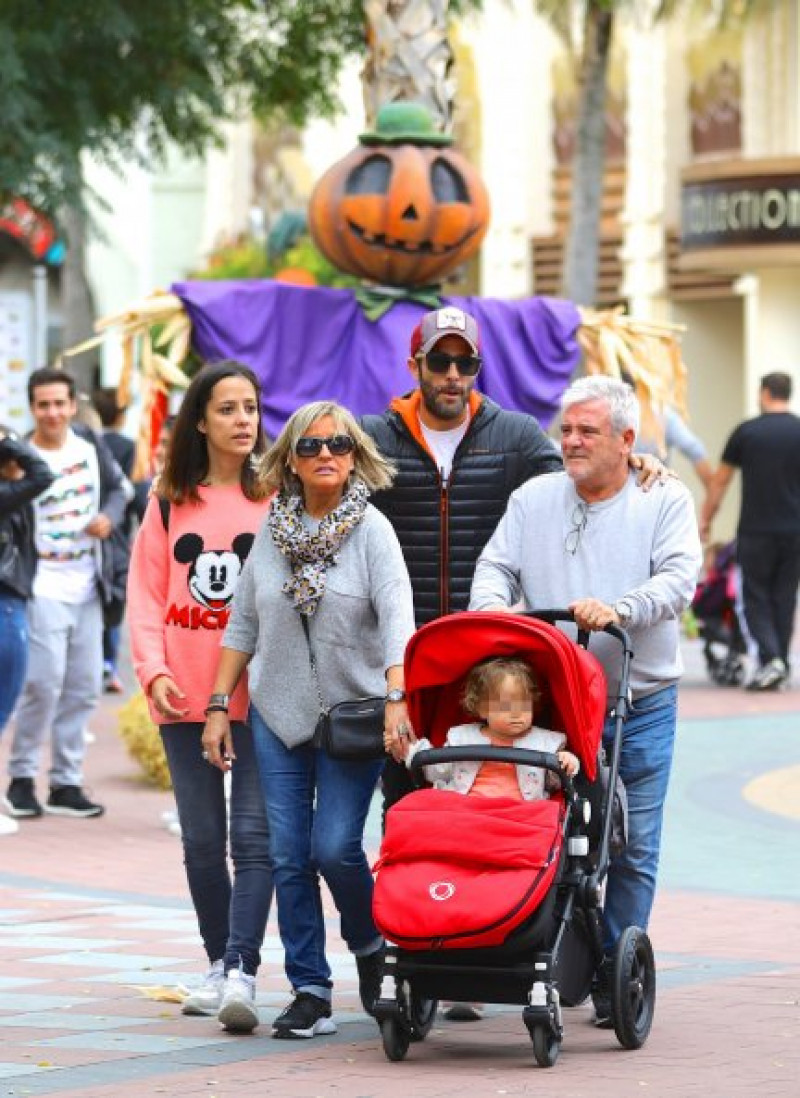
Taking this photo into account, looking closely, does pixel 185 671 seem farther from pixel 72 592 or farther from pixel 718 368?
pixel 718 368

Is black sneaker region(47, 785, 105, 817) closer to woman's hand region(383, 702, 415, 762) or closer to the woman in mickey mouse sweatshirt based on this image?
the woman in mickey mouse sweatshirt

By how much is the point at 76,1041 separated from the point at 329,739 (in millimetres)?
1045

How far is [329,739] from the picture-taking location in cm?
791

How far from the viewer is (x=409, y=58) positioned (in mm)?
15805

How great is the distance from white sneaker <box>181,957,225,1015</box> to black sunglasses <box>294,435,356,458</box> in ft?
4.87

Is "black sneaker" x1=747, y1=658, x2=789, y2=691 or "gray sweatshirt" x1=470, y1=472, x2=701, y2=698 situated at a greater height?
"gray sweatshirt" x1=470, y1=472, x2=701, y2=698

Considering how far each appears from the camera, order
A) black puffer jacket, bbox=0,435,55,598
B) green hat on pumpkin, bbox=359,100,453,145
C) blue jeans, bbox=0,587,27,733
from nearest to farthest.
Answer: black puffer jacket, bbox=0,435,55,598
blue jeans, bbox=0,587,27,733
green hat on pumpkin, bbox=359,100,453,145

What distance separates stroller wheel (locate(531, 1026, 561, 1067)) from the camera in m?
7.47

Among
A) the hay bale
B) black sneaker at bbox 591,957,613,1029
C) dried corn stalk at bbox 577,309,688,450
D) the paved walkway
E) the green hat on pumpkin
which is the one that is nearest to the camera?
the paved walkway

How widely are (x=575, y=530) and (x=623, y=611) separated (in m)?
0.41

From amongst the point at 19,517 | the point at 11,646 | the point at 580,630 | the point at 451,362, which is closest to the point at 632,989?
the point at 580,630

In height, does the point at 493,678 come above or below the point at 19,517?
below

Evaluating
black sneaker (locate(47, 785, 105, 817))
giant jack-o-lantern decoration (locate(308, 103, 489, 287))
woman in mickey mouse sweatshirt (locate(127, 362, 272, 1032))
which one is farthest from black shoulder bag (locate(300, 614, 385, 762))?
giant jack-o-lantern decoration (locate(308, 103, 489, 287))

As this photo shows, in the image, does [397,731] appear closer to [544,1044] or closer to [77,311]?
[544,1044]
